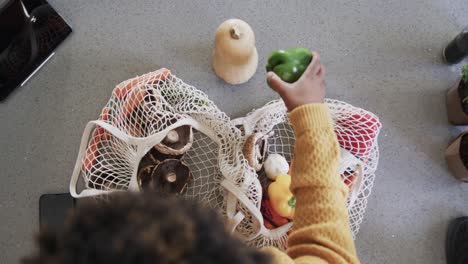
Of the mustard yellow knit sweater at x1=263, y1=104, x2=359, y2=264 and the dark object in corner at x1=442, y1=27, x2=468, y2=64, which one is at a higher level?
the mustard yellow knit sweater at x1=263, y1=104, x2=359, y2=264

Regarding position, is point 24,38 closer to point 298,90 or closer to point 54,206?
point 54,206

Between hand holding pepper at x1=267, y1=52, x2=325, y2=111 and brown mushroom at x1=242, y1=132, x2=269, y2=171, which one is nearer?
hand holding pepper at x1=267, y1=52, x2=325, y2=111

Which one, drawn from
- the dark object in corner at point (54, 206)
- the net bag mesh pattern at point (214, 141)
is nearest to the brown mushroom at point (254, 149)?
the net bag mesh pattern at point (214, 141)

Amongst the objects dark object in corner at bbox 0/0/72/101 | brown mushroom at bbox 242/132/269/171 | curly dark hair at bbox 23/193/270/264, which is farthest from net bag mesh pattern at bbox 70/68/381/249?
curly dark hair at bbox 23/193/270/264

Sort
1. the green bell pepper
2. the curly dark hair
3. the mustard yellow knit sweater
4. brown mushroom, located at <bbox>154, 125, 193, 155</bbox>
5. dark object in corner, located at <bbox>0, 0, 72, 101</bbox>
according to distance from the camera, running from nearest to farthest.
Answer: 1. the curly dark hair
2. the mustard yellow knit sweater
3. the green bell pepper
4. brown mushroom, located at <bbox>154, 125, 193, 155</bbox>
5. dark object in corner, located at <bbox>0, 0, 72, 101</bbox>

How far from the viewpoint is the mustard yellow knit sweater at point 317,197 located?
20.9 inches

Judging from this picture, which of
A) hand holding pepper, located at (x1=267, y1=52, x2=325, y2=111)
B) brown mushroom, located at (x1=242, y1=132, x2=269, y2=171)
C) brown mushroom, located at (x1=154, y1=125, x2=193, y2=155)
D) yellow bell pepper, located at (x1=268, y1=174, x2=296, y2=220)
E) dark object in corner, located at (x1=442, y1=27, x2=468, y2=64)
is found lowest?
dark object in corner, located at (x1=442, y1=27, x2=468, y2=64)

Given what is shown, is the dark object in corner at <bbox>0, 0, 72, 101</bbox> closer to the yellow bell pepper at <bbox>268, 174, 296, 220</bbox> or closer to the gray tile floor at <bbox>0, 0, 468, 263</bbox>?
the gray tile floor at <bbox>0, 0, 468, 263</bbox>

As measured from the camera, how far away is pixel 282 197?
762mm

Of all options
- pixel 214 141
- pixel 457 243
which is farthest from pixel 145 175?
pixel 457 243

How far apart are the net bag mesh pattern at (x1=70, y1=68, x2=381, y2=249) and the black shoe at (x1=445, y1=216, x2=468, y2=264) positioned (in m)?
0.21

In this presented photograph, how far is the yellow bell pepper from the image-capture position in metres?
0.76

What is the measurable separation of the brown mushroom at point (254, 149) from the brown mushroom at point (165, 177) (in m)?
0.13

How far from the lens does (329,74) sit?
938 mm
